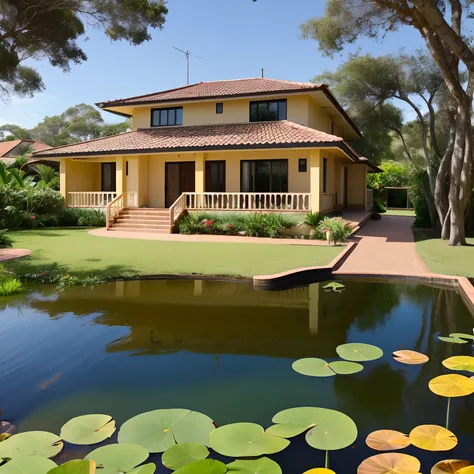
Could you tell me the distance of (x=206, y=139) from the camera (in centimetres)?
2216

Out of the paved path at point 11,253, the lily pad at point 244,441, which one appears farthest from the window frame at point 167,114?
the lily pad at point 244,441

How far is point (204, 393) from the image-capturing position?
4.74 m

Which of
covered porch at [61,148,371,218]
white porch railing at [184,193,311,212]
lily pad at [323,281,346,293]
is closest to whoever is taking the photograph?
lily pad at [323,281,346,293]

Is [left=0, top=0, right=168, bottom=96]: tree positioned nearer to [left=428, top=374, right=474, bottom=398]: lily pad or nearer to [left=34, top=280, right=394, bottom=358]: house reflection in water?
[left=34, top=280, right=394, bottom=358]: house reflection in water

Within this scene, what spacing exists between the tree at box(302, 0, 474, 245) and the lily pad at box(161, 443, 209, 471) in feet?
42.6

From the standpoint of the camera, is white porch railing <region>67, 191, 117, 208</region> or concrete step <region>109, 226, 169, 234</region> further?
white porch railing <region>67, 191, 117, 208</region>

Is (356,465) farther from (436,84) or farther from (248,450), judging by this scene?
(436,84)

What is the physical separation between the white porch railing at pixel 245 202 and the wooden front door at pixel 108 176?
21.6 feet

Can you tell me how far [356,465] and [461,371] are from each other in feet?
8.14

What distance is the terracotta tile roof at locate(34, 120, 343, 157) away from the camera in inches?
785

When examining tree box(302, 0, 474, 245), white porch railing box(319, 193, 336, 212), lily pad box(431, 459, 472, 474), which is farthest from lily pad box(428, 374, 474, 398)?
white porch railing box(319, 193, 336, 212)

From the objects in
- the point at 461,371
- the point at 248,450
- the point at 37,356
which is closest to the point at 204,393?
the point at 248,450

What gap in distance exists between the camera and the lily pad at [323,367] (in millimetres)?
5152

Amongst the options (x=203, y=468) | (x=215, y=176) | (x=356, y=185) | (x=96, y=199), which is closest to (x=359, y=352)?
(x=203, y=468)
